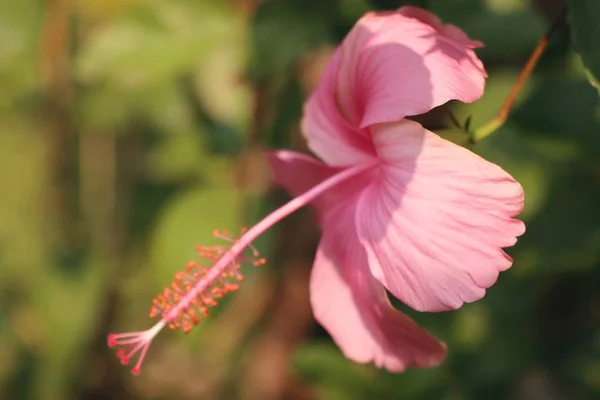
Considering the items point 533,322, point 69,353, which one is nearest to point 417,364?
point 533,322

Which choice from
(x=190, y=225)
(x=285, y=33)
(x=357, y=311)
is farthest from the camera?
(x=190, y=225)

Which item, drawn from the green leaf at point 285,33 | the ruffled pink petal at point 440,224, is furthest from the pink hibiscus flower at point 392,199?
the green leaf at point 285,33

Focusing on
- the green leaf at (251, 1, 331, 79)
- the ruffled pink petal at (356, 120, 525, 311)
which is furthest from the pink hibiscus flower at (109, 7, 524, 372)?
the green leaf at (251, 1, 331, 79)

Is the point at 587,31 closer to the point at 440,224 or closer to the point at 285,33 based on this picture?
the point at 440,224

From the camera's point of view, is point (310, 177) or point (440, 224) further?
point (310, 177)

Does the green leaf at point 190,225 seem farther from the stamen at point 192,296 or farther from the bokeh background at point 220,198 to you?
the stamen at point 192,296

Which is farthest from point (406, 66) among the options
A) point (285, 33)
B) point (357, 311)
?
point (285, 33)

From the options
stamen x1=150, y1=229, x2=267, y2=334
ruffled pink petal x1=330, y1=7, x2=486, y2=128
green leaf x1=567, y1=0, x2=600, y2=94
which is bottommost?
stamen x1=150, y1=229, x2=267, y2=334

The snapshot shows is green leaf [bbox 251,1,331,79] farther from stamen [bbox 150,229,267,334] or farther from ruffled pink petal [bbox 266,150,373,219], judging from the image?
stamen [bbox 150,229,267,334]
